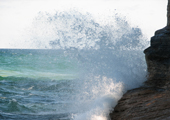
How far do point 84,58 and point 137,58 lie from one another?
77.2 inches

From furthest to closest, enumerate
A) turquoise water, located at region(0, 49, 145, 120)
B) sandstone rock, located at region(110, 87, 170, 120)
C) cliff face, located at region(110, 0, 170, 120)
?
1. turquoise water, located at region(0, 49, 145, 120)
2. cliff face, located at region(110, 0, 170, 120)
3. sandstone rock, located at region(110, 87, 170, 120)

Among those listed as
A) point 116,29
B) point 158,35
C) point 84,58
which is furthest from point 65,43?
point 158,35

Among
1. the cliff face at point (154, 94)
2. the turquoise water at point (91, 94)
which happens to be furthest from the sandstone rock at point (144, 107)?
the turquoise water at point (91, 94)

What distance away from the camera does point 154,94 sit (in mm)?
4074

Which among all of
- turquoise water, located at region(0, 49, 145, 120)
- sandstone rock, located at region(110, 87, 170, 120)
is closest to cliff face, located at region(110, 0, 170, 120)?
sandstone rock, located at region(110, 87, 170, 120)

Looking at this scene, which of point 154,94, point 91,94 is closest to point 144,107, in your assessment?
point 154,94

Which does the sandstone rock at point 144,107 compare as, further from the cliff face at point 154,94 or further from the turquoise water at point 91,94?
the turquoise water at point 91,94

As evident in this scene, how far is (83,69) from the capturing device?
26.6ft

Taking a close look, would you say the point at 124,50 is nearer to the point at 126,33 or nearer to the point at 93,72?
the point at 126,33

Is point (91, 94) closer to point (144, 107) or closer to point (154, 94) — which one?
point (154, 94)

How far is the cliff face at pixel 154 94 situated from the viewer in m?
3.33

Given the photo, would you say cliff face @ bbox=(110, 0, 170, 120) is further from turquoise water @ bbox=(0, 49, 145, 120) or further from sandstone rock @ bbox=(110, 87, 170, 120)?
turquoise water @ bbox=(0, 49, 145, 120)

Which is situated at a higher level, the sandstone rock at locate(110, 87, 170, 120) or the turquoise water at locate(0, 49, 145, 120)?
the turquoise water at locate(0, 49, 145, 120)

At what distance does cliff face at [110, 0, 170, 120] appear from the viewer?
10.9 ft
